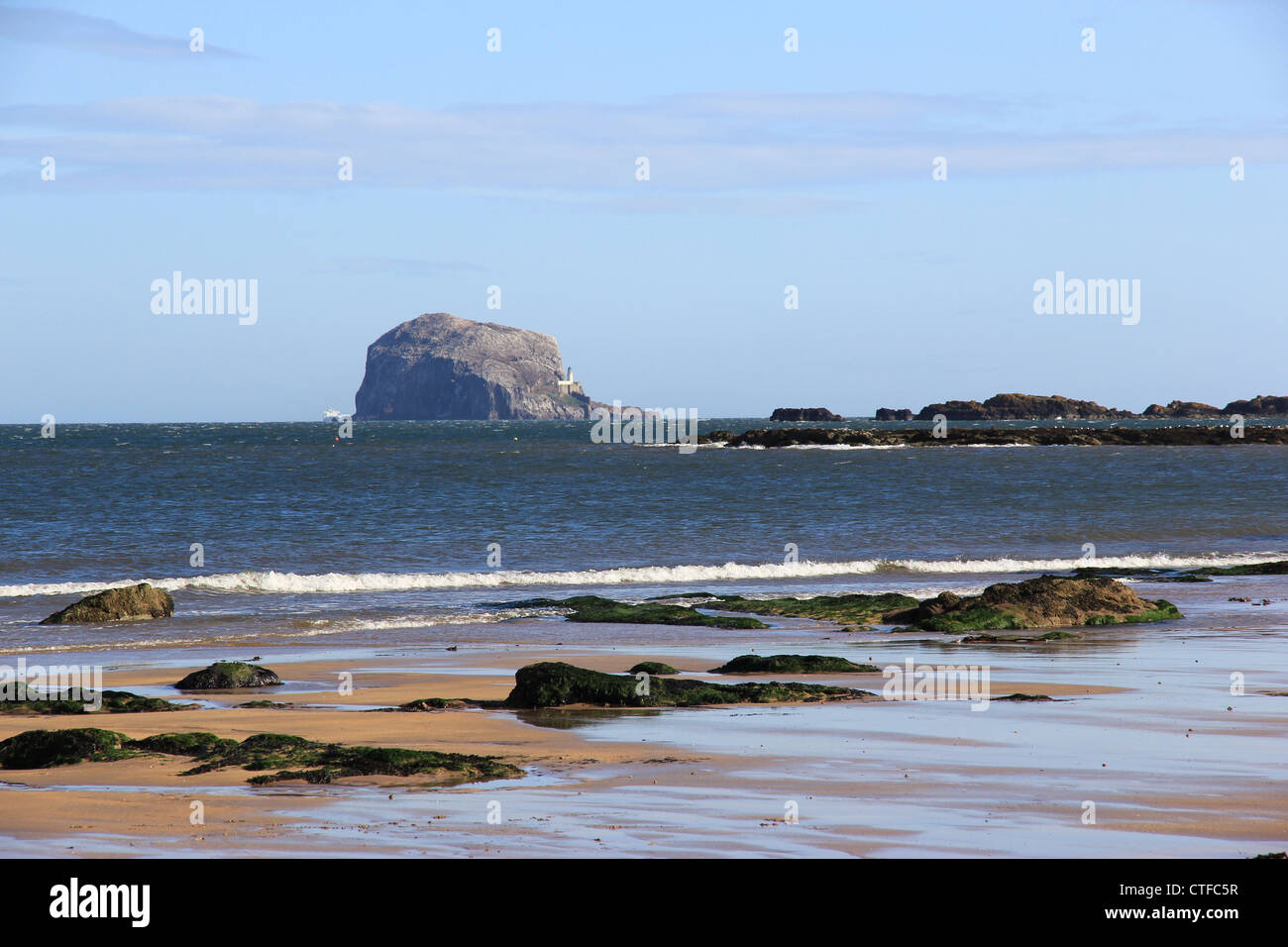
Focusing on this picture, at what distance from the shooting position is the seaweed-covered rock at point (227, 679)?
50.0 feet

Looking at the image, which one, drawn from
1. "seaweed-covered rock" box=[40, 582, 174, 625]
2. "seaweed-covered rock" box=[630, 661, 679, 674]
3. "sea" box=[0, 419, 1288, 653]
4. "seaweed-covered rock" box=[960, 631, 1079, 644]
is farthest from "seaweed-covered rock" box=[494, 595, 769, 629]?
"seaweed-covered rock" box=[40, 582, 174, 625]

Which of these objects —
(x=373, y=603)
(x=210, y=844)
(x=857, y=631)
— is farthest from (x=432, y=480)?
(x=210, y=844)

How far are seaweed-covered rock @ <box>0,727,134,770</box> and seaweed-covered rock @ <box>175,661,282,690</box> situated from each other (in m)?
3.95

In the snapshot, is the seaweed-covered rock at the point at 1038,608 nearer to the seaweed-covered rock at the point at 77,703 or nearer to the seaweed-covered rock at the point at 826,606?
the seaweed-covered rock at the point at 826,606

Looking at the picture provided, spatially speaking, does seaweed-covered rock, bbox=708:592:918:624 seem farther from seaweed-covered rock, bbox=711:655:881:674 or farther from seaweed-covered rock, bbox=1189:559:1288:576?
seaweed-covered rock, bbox=1189:559:1288:576

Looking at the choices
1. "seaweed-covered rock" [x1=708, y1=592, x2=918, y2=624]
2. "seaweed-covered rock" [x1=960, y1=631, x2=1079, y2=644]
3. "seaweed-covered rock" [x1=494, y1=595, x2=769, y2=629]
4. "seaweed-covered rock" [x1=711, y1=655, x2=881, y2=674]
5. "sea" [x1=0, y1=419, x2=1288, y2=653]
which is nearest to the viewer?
"seaweed-covered rock" [x1=711, y1=655, x2=881, y2=674]

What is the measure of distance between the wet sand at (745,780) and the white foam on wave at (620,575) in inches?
523

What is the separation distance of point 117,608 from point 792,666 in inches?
542

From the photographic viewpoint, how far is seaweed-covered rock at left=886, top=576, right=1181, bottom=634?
20766 mm

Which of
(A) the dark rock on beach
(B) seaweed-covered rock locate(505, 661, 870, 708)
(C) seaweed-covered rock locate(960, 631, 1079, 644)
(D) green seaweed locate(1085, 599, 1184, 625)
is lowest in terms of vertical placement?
(C) seaweed-covered rock locate(960, 631, 1079, 644)

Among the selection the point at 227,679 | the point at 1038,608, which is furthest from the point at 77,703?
the point at 1038,608

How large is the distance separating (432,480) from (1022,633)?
164 feet

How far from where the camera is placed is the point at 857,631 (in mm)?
20797

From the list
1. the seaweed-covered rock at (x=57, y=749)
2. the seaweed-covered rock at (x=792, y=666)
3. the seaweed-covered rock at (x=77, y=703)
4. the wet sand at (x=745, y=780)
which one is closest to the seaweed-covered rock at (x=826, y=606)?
the seaweed-covered rock at (x=792, y=666)
